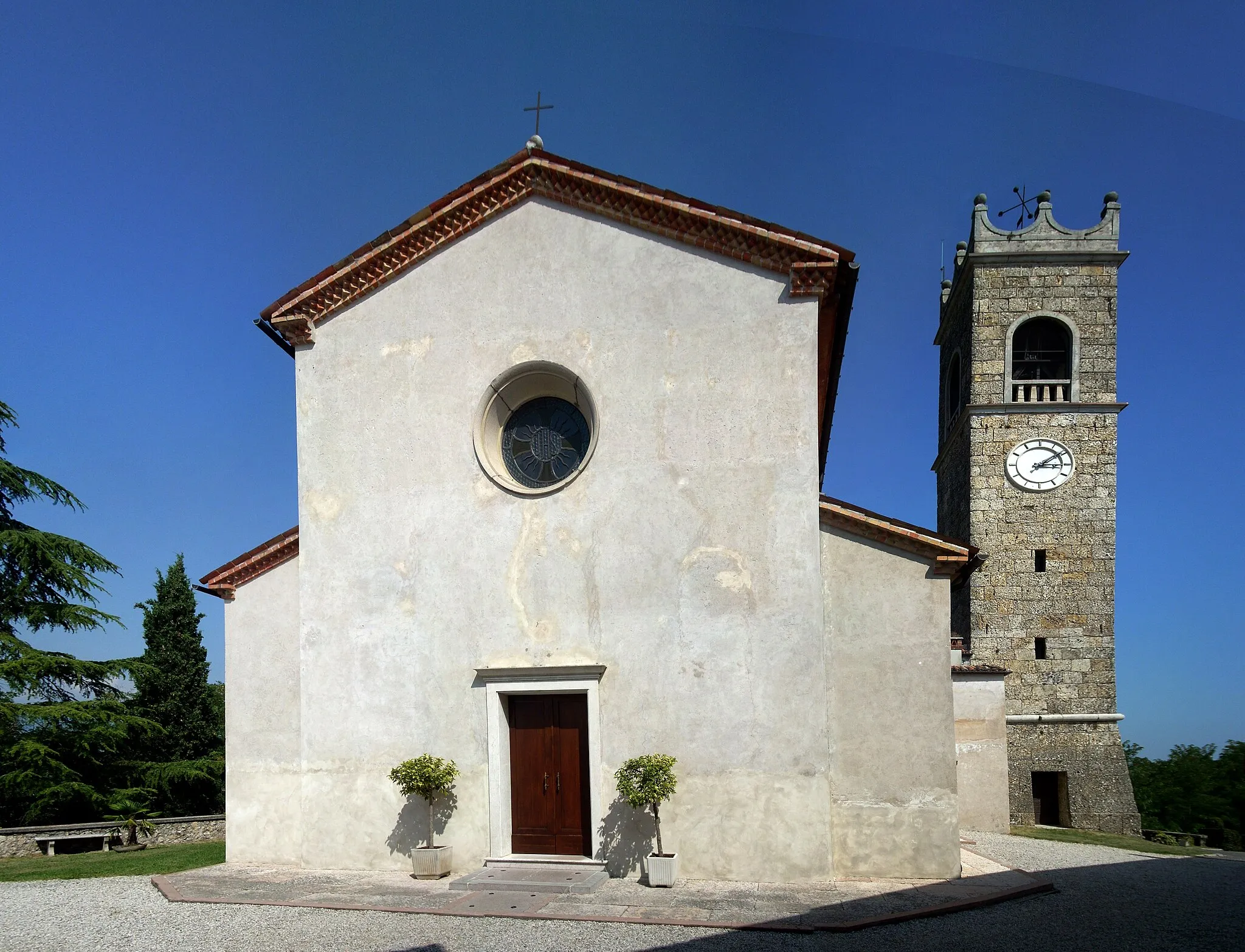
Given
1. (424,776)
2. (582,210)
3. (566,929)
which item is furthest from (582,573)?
(582,210)

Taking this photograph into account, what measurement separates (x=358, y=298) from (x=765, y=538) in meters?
7.10

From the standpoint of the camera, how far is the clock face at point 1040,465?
2631 cm

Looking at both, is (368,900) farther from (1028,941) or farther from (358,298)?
(358,298)

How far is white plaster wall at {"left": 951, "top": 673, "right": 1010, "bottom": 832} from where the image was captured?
18.4 metres

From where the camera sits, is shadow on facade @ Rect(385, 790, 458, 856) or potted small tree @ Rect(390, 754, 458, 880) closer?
potted small tree @ Rect(390, 754, 458, 880)

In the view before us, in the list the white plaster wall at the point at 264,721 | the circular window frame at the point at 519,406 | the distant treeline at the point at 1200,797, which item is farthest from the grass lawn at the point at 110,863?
the distant treeline at the point at 1200,797

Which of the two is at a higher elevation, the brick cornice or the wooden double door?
the brick cornice

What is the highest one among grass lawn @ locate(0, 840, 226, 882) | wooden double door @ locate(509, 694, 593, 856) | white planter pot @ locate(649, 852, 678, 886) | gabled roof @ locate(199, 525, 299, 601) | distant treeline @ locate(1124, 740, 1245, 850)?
gabled roof @ locate(199, 525, 299, 601)

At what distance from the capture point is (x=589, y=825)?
1109 centimetres

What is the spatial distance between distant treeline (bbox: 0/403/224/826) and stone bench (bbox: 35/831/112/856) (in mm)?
1635

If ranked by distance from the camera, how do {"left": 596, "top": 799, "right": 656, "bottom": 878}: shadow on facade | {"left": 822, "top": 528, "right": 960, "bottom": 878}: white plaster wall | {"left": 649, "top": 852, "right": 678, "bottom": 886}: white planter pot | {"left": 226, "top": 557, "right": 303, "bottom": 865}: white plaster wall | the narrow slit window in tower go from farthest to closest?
the narrow slit window in tower < {"left": 226, "top": 557, "right": 303, "bottom": 865}: white plaster wall < {"left": 596, "top": 799, "right": 656, "bottom": 878}: shadow on facade < {"left": 822, "top": 528, "right": 960, "bottom": 878}: white plaster wall < {"left": 649, "top": 852, "right": 678, "bottom": 886}: white planter pot

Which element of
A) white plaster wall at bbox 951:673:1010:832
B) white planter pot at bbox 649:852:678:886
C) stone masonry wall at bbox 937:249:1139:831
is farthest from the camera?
stone masonry wall at bbox 937:249:1139:831

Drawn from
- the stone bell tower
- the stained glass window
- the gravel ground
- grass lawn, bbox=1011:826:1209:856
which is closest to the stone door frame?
the gravel ground

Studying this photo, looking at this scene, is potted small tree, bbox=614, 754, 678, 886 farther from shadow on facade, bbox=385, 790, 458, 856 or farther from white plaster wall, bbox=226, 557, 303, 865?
white plaster wall, bbox=226, 557, 303, 865
